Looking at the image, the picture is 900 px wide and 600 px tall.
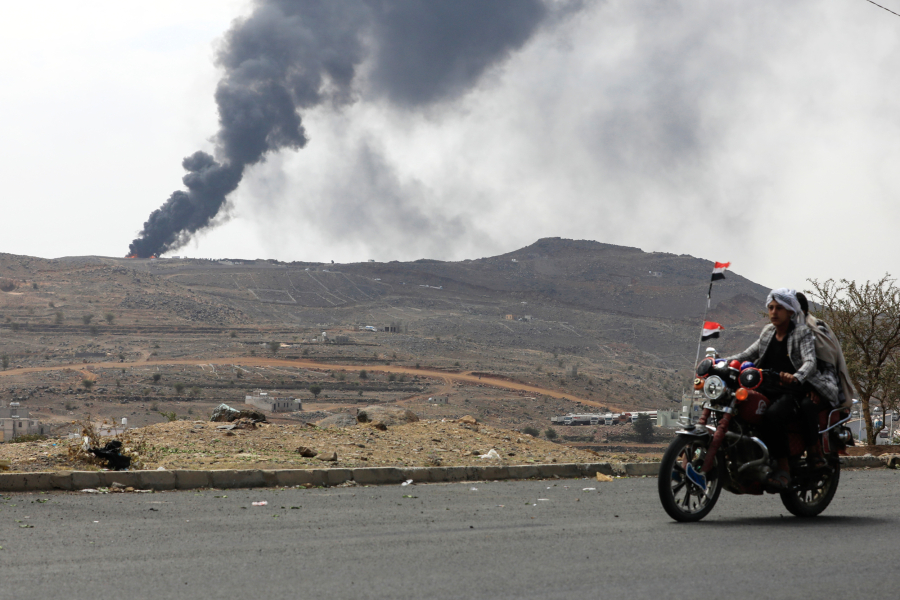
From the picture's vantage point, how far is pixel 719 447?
7.52m

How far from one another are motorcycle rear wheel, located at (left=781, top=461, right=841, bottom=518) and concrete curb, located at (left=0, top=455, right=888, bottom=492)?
489cm

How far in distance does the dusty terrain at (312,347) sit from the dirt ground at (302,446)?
3370cm

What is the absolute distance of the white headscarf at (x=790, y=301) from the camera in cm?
794

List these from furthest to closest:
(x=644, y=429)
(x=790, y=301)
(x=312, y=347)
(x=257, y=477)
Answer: (x=312, y=347)
(x=644, y=429)
(x=257, y=477)
(x=790, y=301)

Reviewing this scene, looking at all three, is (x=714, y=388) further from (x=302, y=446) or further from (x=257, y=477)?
(x=302, y=446)

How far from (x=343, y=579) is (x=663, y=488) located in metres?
3.17

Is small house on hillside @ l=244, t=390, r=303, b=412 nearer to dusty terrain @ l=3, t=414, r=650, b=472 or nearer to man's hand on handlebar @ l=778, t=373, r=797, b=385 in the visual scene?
dusty terrain @ l=3, t=414, r=650, b=472

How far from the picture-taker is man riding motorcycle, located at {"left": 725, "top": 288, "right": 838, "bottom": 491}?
7645mm

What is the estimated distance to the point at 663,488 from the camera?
7.31m

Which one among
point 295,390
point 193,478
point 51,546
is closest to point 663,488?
point 51,546

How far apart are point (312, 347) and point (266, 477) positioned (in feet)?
323

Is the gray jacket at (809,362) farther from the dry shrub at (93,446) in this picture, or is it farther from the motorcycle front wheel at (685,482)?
the dry shrub at (93,446)

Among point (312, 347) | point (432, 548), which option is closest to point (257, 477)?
point (432, 548)

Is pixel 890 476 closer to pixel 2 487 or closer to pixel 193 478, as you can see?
pixel 193 478
